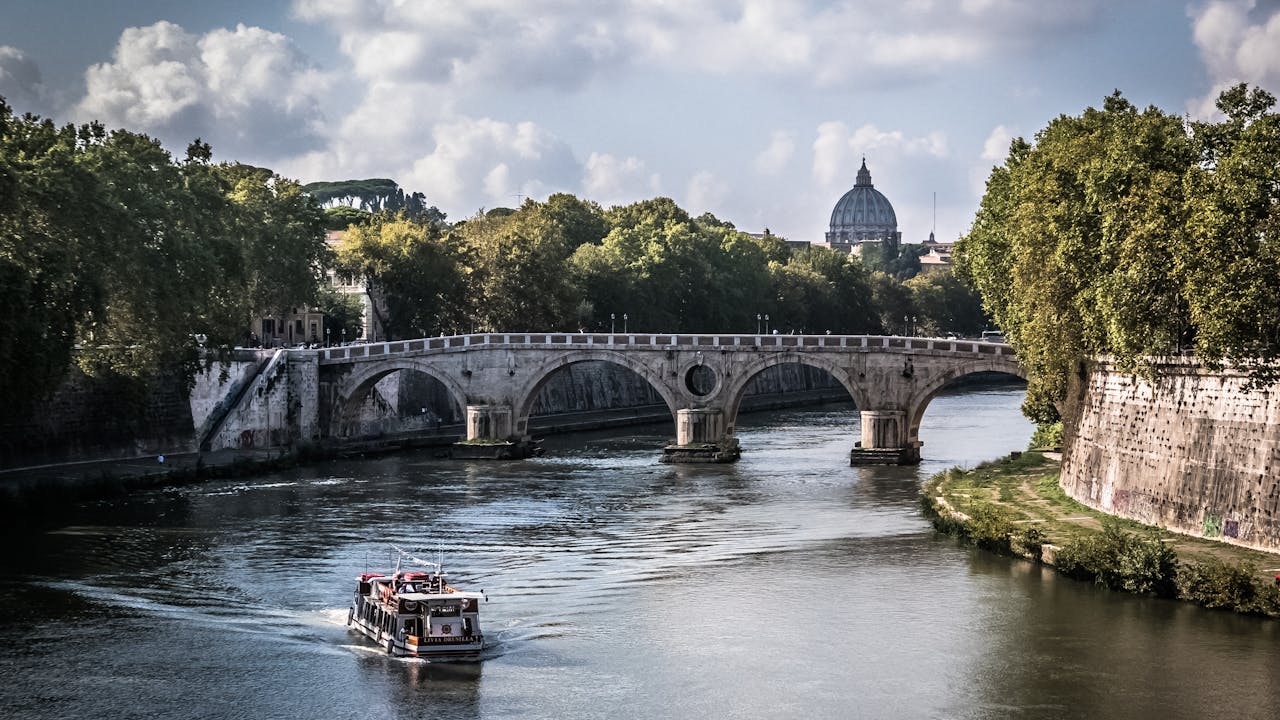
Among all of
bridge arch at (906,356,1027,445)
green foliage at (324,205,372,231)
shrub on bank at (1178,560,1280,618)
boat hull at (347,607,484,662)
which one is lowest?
boat hull at (347,607,484,662)

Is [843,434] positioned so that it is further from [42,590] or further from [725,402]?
[42,590]

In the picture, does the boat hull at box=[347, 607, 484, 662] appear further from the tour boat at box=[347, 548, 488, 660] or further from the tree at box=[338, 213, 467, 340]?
the tree at box=[338, 213, 467, 340]

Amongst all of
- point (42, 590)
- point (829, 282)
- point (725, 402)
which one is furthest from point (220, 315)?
point (829, 282)

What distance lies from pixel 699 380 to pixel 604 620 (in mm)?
52089

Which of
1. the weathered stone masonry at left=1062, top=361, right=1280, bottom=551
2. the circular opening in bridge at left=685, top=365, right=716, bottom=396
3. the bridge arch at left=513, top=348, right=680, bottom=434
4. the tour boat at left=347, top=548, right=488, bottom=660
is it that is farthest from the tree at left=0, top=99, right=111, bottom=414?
the weathered stone masonry at left=1062, top=361, right=1280, bottom=551

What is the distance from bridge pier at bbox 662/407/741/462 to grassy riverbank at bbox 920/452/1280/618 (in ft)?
58.7

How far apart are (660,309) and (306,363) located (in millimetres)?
38956

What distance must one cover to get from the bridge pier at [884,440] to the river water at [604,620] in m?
10.9

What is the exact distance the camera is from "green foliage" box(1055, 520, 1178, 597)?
4322 centimetres

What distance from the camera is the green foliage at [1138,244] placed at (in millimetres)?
45312

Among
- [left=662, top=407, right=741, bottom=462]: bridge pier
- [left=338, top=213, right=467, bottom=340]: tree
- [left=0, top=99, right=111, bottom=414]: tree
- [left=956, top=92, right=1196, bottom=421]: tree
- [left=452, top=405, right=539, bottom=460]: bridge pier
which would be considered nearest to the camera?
[left=956, top=92, right=1196, bottom=421]: tree

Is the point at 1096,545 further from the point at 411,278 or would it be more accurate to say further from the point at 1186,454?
the point at 411,278

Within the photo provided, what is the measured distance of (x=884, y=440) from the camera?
79188 millimetres

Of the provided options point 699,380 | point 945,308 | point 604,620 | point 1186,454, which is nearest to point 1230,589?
point 1186,454
